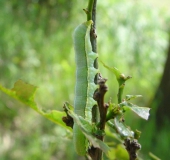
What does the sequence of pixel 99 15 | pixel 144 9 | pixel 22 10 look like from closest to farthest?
1. pixel 22 10
2. pixel 99 15
3. pixel 144 9

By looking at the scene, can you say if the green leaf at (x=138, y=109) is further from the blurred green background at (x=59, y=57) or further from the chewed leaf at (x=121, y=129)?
the blurred green background at (x=59, y=57)

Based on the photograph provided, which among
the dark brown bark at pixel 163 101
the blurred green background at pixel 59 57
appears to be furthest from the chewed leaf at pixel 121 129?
the dark brown bark at pixel 163 101

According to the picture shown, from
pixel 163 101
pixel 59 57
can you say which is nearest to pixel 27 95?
pixel 163 101

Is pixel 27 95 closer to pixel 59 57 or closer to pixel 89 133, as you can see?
pixel 89 133

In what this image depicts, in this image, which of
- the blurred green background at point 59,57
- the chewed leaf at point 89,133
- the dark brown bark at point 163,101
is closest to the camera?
the chewed leaf at point 89,133

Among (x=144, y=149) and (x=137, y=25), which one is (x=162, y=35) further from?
(x=144, y=149)

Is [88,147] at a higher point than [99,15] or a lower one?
higher

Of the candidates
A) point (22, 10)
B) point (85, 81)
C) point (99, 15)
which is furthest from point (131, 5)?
point (85, 81)
